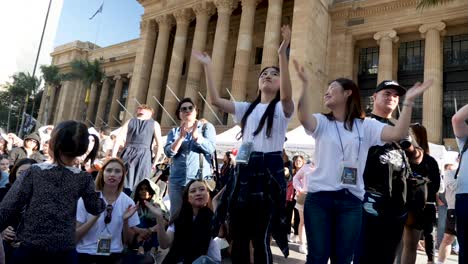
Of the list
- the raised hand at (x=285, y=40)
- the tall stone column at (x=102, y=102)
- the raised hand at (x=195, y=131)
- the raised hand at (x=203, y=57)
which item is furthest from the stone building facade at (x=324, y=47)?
the raised hand at (x=285, y=40)

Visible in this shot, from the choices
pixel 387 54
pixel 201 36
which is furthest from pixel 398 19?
pixel 201 36

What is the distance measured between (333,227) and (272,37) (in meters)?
20.1

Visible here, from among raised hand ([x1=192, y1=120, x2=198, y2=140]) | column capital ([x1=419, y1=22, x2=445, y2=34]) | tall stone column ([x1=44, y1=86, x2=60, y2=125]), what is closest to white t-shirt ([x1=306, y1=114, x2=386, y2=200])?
raised hand ([x1=192, y1=120, x2=198, y2=140])

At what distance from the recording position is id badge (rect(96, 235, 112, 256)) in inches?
129

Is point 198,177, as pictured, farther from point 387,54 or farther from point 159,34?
point 159,34

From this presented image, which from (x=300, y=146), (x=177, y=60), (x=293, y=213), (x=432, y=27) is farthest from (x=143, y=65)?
(x=293, y=213)

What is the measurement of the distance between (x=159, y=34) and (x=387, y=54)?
17.6 meters

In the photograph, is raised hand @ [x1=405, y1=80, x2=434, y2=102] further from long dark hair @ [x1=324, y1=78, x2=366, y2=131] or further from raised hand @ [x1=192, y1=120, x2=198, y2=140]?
raised hand @ [x1=192, y1=120, x2=198, y2=140]

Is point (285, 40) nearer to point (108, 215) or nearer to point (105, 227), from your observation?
point (108, 215)

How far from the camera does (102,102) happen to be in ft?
128

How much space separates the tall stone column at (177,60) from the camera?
2595 cm

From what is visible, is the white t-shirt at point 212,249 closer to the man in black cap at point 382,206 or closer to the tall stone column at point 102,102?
the man in black cap at point 382,206

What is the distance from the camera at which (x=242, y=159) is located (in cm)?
261

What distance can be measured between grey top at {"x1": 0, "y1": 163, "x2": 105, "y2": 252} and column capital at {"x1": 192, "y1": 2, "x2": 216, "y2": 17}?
2511cm
